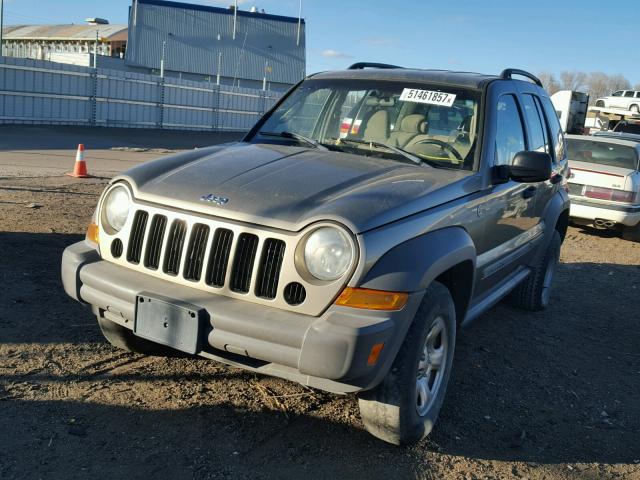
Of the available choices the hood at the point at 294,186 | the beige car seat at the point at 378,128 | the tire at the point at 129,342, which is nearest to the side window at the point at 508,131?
the hood at the point at 294,186

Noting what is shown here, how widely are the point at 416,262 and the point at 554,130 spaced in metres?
3.55

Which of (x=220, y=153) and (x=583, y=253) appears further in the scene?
(x=583, y=253)

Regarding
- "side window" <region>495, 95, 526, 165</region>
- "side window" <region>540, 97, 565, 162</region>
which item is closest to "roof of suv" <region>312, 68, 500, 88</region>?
"side window" <region>495, 95, 526, 165</region>

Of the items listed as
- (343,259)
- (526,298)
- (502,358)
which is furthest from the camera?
(526,298)

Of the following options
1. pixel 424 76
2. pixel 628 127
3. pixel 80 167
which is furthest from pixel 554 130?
pixel 628 127

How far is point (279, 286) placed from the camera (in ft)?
9.78

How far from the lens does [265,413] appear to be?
3.57 metres

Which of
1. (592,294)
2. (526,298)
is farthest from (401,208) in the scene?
(592,294)

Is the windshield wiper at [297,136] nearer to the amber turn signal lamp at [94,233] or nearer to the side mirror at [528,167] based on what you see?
the side mirror at [528,167]

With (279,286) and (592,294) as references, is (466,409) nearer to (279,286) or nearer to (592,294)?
(279,286)

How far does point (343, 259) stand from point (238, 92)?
A: 26.3 metres

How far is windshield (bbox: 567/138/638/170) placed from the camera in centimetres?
1077

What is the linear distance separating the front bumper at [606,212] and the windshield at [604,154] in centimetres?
85

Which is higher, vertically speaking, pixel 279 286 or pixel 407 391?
pixel 279 286
